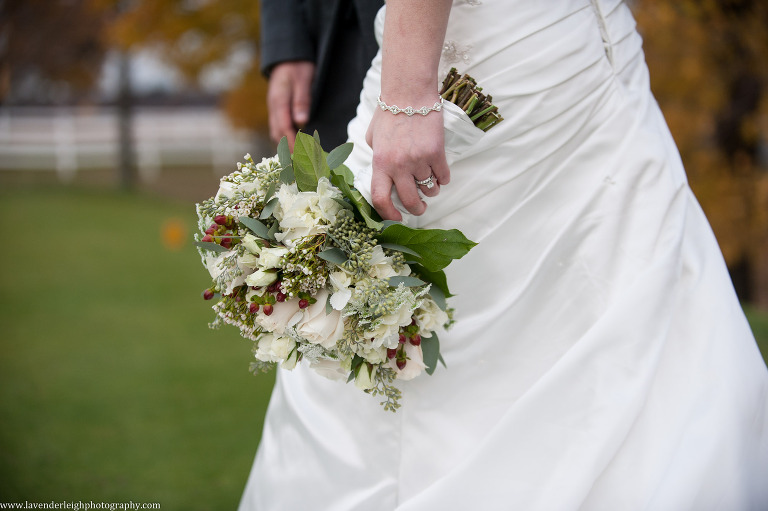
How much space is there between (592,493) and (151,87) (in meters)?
35.2

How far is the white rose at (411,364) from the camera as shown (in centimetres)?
158

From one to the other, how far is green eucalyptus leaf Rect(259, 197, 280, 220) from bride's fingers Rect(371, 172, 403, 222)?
0.22 meters

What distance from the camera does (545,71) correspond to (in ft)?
5.48

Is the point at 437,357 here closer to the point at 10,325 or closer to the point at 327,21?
the point at 327,21

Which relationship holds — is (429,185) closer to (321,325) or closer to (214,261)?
(321,325)

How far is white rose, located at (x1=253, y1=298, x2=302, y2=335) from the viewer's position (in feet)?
4.94

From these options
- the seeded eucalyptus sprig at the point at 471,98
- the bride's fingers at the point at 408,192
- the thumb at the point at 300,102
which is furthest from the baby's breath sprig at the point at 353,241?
the thumb at the point at 300,102

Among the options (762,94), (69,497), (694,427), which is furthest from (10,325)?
(762,94)

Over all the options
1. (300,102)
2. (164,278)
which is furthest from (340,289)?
(164,278)

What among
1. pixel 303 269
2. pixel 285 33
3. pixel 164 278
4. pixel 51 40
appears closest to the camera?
pixel 303 269

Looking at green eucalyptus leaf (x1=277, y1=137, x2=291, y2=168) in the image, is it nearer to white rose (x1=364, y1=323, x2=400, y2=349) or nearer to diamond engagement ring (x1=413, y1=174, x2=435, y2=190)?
diamond engagement ring (x1=413, y1=174, x2=435, y2=190)

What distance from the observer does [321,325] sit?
148cm

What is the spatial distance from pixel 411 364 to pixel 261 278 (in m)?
0.40

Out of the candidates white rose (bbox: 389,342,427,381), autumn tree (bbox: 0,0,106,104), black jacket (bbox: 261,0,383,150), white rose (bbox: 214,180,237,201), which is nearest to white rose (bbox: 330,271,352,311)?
white rose (bbox: 389,342,427,381)
